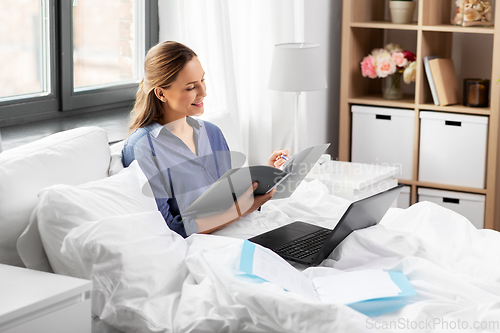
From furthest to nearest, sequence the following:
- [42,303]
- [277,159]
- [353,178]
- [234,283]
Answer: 1. [353,178]
2. [277,159]
3. [234,283]
4. [42,303]

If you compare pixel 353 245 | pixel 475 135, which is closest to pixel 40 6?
pixel 353 245

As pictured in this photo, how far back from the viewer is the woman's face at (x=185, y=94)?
78.0 inches

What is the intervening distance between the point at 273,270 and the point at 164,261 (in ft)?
0.88

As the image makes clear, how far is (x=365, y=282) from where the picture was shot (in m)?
1.47

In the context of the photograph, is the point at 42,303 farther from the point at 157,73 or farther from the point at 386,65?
the point at 386,65

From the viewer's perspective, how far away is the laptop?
5.32 ft

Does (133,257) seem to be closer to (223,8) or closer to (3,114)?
(3,114)

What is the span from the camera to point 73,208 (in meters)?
1.50

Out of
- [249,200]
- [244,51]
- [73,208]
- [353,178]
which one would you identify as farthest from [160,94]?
[353,178]

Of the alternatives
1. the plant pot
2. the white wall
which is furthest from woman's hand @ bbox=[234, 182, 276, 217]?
the plant pot

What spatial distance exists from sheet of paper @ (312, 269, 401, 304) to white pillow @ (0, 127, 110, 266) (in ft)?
2.34

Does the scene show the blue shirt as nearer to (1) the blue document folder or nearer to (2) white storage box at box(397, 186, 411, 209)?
(1) the blue document folder

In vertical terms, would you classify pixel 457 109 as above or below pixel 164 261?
above

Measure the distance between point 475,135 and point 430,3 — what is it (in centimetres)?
73
